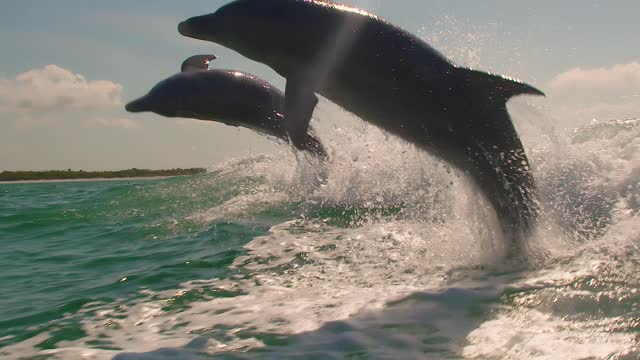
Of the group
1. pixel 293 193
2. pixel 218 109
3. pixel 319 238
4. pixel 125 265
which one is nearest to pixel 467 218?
pixel 319 238

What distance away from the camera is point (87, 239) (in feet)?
34.8

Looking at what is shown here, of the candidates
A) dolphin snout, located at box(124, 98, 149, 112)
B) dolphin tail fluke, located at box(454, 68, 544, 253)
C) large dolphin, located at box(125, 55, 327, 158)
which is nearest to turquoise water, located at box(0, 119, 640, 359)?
dolphin tail fluke, located at box(454, 68, 544, 253)

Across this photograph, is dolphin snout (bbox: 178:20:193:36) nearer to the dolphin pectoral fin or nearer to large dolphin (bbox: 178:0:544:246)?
large dolphin (bbox: 178:0:544:246)

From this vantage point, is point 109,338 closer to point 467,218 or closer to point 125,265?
point 125,265

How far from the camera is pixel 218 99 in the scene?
10.7 meters

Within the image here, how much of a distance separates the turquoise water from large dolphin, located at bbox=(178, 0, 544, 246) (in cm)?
44

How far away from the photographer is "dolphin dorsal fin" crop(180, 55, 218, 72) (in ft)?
37.4

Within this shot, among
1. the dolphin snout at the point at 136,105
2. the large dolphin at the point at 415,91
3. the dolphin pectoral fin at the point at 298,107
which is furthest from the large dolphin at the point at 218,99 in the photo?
the large dolphin at the point at 415,91

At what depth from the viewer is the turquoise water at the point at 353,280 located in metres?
4.12

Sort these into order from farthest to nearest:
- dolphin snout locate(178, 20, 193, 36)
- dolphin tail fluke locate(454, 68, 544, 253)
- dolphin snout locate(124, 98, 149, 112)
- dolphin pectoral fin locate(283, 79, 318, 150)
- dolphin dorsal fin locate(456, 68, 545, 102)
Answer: dolphin snout locate(124, 98, 149, 112)
dolphin snout locate(178, 20, 193, 36)
dolphin pectoral fin locate(283, 79, 318, 150)
dolphin tail fluke locate(454, 68, 544, 253)
dolphin dorsal fin locate(456, 68, 545, 102)

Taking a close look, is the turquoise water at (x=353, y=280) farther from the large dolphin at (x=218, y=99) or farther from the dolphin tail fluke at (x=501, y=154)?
the large dolphin at (x=218, y=99)

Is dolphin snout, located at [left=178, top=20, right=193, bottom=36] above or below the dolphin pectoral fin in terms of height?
above

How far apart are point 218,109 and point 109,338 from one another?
21.5 feet

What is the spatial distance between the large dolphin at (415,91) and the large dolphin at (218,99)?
3564mm
